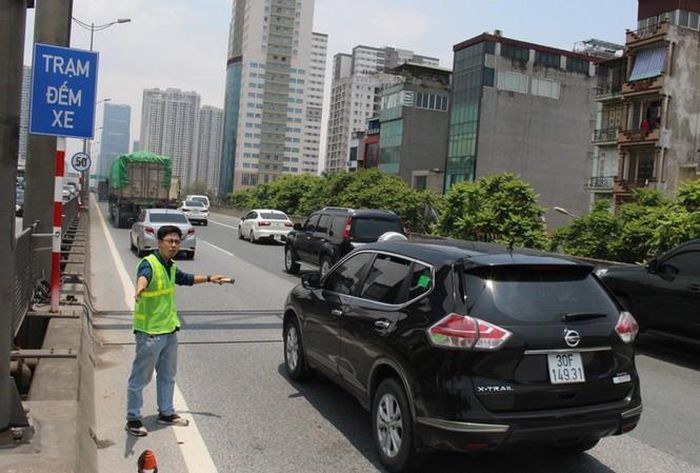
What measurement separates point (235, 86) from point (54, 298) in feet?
538

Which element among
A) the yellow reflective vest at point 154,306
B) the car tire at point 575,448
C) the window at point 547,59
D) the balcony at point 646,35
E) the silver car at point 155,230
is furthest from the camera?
the window at point 547,59

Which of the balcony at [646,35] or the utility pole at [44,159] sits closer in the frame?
the utility pole at [44,159]

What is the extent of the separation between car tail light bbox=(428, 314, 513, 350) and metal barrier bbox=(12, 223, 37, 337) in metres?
3.98

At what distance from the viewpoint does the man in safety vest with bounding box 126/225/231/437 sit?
5.38 metres

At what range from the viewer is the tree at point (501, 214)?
23.3m

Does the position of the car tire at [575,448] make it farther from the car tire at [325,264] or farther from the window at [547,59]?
the window at [547,59]

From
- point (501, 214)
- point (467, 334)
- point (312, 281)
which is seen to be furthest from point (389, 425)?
point (501, 214)

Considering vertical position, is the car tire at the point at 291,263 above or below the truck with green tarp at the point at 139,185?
below

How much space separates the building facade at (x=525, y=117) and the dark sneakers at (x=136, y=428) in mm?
69587

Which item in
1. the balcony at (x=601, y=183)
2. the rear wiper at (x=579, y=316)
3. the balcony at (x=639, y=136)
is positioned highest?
the balcony at (x=639, y=136)

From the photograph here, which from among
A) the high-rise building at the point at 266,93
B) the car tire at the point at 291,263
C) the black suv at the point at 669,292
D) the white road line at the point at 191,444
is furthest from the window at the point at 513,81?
the high-rise building at the point at 266,93

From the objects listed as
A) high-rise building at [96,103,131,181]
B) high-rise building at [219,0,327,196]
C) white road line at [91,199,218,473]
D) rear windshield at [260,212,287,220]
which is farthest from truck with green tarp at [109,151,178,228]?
high-rise building at [219,0,327,196]

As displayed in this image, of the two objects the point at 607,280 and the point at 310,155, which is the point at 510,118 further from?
the point at 310,155

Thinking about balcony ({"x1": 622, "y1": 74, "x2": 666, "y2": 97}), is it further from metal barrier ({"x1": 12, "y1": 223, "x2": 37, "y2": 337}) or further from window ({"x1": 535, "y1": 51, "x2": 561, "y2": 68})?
metal barrier ({"x1": 12, "y1": 223, "x2": 37, "y2": 337})
